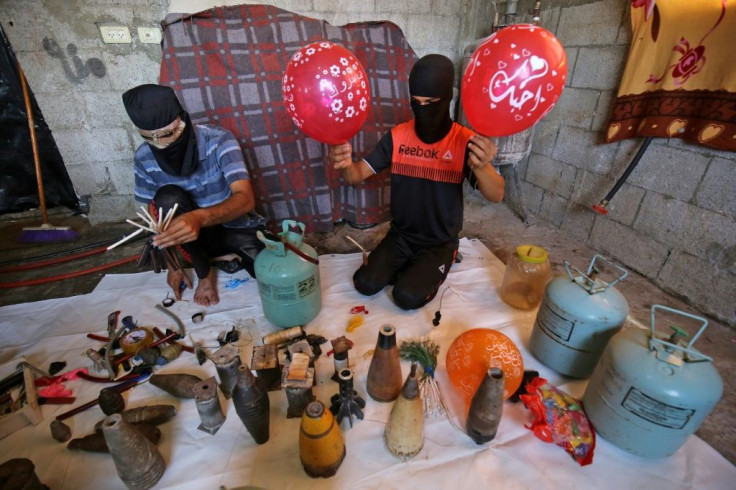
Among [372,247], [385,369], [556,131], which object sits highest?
[556,131]

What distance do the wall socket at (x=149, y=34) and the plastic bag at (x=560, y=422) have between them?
3.25 m

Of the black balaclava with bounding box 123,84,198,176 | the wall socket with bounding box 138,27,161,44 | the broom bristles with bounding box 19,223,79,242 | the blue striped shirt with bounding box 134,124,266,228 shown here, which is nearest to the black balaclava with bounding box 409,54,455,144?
the blue striped shirt with bounding box 134,124,266,228

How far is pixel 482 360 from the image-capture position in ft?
4.14

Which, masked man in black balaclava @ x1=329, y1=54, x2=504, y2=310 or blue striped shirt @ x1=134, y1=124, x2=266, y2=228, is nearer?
masked man in black balaclava @ x1=329, y1=54, x2=504, y2=310

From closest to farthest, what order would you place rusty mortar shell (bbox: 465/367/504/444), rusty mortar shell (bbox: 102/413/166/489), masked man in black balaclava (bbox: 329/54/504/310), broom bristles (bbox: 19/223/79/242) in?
rusty mortar shell (bbox: 102/413/166/489)
rusty mortar shell (bbox: 465/367/504/444)
masked man in black balaclava (bbox: 329/54/504/310)
broom bristles (bbox: 19/223/79/242)

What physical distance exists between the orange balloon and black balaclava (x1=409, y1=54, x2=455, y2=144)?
1018 millimetres

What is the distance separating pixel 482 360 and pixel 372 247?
1525mm

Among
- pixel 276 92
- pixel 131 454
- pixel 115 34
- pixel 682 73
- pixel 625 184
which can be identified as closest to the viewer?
pixel 131 454

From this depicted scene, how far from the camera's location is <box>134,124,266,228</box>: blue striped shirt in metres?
1.86

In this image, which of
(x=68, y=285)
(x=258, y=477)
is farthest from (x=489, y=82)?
(x=68, y=285)

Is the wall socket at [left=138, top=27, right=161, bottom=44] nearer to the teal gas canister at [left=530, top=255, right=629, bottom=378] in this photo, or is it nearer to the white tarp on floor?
the white tarp on floor

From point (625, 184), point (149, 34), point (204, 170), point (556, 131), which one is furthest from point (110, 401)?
point (556, 131)

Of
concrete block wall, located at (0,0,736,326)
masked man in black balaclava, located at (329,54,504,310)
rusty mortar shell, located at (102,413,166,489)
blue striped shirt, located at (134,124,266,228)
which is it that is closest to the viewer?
rusty mortar shell, located at (102,413,166,489)

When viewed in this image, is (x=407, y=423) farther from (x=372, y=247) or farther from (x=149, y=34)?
(x=149, y=34)
